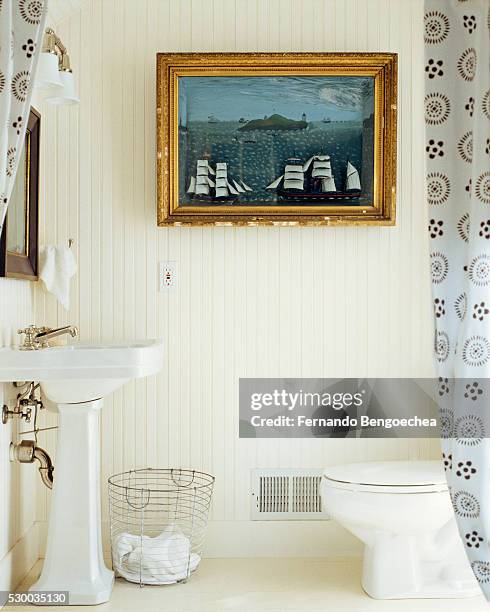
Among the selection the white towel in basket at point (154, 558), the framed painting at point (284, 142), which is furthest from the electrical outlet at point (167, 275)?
the white towel in basket at point (154, 558)

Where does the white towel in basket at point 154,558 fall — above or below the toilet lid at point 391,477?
below

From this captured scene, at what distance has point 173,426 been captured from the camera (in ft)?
10.6

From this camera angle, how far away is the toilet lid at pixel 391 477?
2.65m

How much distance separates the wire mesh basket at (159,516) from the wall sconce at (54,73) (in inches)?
59.2

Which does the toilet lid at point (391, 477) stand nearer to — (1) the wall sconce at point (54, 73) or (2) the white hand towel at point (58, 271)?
(2) the white hand towel at point (58, 271)

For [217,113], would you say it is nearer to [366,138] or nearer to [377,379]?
[366,138]

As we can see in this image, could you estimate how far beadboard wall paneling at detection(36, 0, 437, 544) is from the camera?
10.5ft

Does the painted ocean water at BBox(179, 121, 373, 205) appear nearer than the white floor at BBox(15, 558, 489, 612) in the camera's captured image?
No

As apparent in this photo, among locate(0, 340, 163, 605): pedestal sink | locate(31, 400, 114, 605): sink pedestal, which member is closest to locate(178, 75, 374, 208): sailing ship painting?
locate(0, 340, 163, 605): pedestal sink

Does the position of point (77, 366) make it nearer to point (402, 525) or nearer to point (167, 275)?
point (167, 275)

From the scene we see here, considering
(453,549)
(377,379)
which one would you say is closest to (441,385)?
(453,549)

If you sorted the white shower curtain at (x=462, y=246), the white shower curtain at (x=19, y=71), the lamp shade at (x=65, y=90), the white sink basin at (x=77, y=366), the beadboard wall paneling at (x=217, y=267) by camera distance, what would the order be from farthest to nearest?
the beadboard wall paneling at (x=217, y=267) < the lamp shade at (x=65, y=90) < the white sink basin at (x=77, y=366) < the white shower curtain at (x=19, y=71) < the white shower curtain at (x=462, y=246)

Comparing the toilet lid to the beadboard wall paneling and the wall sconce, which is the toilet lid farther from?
the wall sconce

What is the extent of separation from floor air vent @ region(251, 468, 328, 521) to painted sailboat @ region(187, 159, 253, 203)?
1.18 meters
